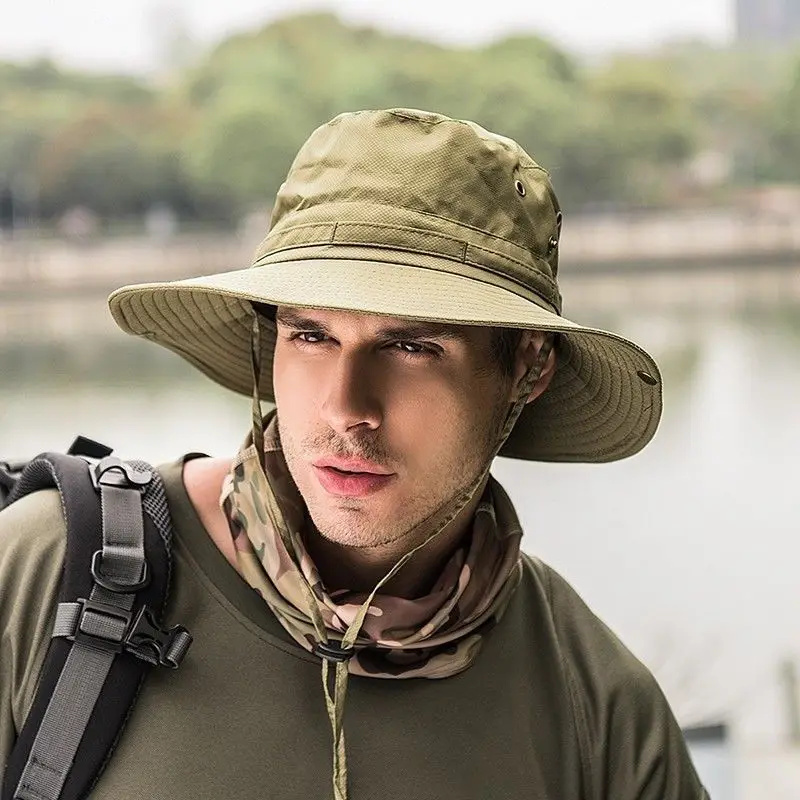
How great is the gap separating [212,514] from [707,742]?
1.18 metres

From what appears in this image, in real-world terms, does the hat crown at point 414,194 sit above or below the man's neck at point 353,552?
above

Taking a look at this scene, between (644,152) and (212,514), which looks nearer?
(212,514)

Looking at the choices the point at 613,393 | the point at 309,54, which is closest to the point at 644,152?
the point at 309,54

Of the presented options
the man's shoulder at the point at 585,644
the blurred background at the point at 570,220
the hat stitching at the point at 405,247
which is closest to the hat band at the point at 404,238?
the hat stitching at the point at 405,247

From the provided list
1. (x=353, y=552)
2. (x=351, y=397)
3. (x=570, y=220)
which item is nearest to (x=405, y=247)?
(x=351, y=397)

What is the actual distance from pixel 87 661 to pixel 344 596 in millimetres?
231

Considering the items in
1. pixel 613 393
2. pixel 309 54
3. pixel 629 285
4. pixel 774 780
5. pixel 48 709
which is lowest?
pixel 774 780

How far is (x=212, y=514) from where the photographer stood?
1.07 m

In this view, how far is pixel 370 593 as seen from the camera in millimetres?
1056

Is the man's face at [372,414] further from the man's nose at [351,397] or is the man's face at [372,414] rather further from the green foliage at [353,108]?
the green foliage at [353,108]

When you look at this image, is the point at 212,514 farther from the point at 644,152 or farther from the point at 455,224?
the point at 644,152

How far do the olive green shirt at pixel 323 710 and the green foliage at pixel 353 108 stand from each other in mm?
1661

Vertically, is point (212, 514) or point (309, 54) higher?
point (309, 54)

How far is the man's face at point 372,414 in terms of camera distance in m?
0.96
